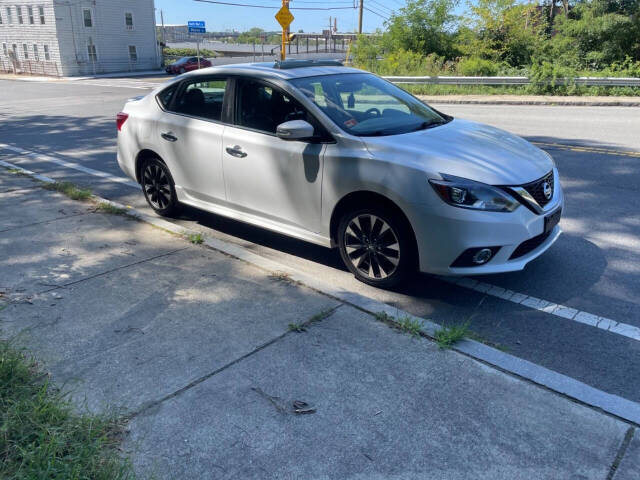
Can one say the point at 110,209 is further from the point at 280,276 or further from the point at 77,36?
the point at 77,36

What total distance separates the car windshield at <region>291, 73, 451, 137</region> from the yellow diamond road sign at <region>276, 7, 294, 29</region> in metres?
14.9

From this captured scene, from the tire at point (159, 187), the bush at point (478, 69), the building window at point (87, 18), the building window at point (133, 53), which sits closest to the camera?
the tire at point (159, 187)

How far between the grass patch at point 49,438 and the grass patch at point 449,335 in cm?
204

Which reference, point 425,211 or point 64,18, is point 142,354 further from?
point 64,18

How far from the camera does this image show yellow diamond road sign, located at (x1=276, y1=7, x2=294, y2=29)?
19141 millimetres

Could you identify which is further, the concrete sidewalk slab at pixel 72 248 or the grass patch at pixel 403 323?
the concrete sidewalk slab at pixel 72 248

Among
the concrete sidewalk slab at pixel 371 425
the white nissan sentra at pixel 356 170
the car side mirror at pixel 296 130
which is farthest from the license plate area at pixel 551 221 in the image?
the car side mirror at pixel 296 130

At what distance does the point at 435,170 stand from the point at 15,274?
3.66m

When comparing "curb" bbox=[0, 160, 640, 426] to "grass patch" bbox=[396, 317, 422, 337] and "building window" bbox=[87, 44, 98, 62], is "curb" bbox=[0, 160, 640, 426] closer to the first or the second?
"grass patch" bbox=[396, 317, 422, 337]

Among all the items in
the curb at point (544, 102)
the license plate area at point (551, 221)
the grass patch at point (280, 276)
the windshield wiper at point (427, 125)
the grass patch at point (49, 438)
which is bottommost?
the grass patch at point (280, 276)

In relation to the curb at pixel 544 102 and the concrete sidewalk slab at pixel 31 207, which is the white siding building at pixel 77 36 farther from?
the concrete sidewalk slab at pixel 31 207

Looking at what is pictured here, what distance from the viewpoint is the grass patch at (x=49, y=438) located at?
2453 mm

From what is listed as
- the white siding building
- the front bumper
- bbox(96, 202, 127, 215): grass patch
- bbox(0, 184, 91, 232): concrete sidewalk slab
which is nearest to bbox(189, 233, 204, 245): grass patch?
bbox(96, 202, 127, 215): grass patch

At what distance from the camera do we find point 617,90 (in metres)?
18.1
